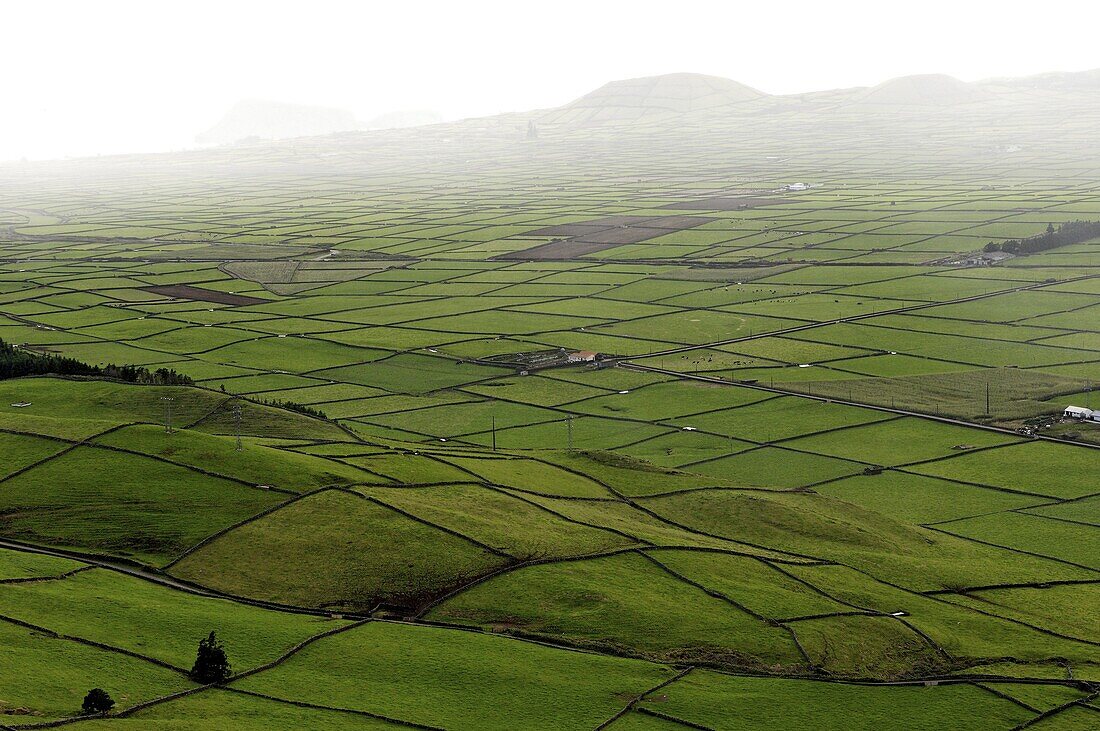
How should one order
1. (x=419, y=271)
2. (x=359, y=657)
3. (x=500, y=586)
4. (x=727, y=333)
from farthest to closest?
(x=419, y=271), (x=727, y=333), (x=500, y=586), (x=359, y=657)

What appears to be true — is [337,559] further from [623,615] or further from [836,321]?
[836,321]

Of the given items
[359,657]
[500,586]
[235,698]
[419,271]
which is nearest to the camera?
[235,698]

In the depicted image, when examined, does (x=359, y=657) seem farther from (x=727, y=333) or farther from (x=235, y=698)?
(x=727, y=333)

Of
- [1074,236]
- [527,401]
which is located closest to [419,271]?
[527,401]

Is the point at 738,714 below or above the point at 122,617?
below

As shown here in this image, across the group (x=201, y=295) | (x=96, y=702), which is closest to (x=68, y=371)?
(x=96, y=702)

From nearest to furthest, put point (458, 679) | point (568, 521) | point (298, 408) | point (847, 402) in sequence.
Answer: point (458, 679) < point (568, 521) < point (298, 408) < point (847, 402)

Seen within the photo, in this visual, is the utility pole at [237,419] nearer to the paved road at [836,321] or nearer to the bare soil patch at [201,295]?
the paved road at [836,321]

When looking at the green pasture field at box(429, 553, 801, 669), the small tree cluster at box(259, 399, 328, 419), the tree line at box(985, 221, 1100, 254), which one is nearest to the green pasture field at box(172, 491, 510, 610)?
the green pasture field at box(429, 553, 801, 669)
